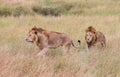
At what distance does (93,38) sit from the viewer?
9.98 metres

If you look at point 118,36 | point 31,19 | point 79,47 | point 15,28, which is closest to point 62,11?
point 31,19

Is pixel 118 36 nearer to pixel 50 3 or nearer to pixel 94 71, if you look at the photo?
pixel 94 71

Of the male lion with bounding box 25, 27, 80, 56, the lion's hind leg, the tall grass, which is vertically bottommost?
the tall grass

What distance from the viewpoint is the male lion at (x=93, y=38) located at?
9.81 m

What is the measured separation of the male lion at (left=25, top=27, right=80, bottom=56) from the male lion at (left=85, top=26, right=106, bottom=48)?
0.60m

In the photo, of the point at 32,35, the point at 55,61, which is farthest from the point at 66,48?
the point at 55,61

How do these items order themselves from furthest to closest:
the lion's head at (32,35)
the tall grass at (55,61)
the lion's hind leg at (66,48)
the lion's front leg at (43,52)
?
1. the lion's hind leg at (66,48)
2. the lion's head at (32,35)
3. the lion's front leg at (43,52)
4. the tall grass at (55,61)

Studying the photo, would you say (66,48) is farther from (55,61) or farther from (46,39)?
(55,61)

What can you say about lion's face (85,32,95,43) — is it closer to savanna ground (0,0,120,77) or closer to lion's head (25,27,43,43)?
savanna ground (0,0,120,77)

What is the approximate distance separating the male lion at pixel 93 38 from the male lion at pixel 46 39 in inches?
23.7

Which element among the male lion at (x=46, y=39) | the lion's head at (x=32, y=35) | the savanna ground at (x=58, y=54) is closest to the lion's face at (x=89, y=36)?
the savanna ground at (x=58, y=54)

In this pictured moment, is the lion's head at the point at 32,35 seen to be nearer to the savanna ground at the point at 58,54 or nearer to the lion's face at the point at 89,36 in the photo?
the savanna ground at the point at 58,54

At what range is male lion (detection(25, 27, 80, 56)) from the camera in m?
8.74

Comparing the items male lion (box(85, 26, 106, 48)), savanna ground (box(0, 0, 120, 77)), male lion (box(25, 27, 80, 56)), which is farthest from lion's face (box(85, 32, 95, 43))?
male lion (box(25, 27, 80, 56))
